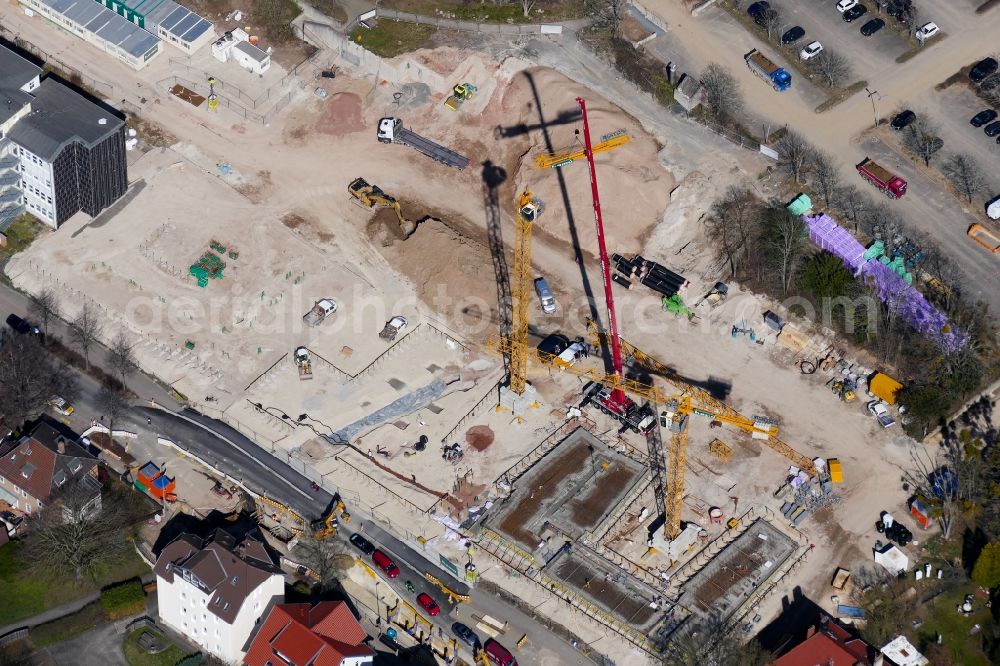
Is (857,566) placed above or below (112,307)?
below

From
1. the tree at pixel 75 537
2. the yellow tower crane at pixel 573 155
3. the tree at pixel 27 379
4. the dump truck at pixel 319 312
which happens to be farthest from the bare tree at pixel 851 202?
the tree at pixel 27 379

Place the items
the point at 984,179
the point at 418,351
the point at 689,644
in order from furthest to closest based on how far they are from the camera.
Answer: the point at 984,179 → the point at 418,351 → the point at 689,644

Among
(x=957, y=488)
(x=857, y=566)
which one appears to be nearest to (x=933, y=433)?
(x=957, y=488)

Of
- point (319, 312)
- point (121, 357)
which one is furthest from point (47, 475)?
point (319, 312)

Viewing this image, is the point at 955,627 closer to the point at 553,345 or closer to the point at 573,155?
the point at 553,345

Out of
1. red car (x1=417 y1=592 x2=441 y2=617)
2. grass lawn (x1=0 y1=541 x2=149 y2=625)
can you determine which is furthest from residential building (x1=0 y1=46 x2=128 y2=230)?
red car (x1=417 y1=592 x2=441 y2=617)

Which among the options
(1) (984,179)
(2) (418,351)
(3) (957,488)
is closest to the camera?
(3) (957,488)

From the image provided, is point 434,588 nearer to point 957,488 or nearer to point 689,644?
point 689,644
